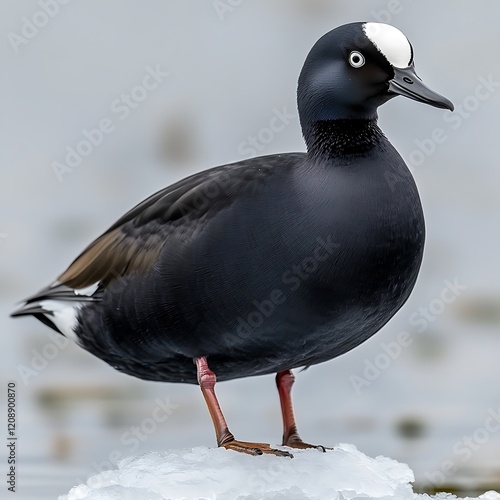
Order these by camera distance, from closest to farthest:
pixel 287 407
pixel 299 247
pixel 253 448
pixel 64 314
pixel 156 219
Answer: pixel 299 247 < pixel 253 448 < pixel 156 219 < pixel 287 407 < pixel 64 314

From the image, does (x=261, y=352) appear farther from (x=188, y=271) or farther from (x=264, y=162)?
(x=264, y=162)

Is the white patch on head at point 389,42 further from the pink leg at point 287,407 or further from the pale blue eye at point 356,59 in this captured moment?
the pink leg at point 287,407

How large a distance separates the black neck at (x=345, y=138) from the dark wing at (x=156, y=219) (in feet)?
0.83

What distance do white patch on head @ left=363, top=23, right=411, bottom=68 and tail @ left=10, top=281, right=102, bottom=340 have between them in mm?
1814

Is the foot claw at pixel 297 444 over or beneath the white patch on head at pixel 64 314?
beneath

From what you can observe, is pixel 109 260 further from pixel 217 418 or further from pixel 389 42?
pixel 389 42

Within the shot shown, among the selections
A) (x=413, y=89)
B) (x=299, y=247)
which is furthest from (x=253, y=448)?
(x=413, y=89)

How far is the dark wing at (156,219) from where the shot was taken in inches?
215

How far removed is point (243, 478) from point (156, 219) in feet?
4.37

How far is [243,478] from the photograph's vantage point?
5.16m

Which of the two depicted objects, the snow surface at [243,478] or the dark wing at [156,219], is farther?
the dark wing at [156,219]

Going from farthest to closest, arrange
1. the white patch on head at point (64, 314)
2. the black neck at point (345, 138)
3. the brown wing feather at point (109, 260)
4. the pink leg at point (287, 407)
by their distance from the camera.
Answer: the white patch on head at point (64, 314), the pink leg at point (287, 407), the brown wing feather at point (109, 260), the black neck at point (345, 138)

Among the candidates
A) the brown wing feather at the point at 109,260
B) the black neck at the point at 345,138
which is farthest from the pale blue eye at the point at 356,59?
the brown wing feather at the point at 109,260

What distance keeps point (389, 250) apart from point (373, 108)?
0.67m
